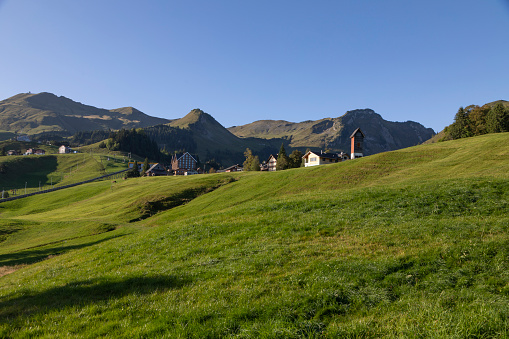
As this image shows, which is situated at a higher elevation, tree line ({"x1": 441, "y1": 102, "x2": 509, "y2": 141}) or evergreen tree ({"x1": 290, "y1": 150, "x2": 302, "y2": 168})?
tree line ({"x1": 441, "y1": 102, "x2": 509, "y2": 141})

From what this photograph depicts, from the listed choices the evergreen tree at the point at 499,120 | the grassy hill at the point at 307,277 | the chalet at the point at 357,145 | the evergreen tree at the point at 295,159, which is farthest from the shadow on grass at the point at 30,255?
the evergreen tree at the point at 499,120

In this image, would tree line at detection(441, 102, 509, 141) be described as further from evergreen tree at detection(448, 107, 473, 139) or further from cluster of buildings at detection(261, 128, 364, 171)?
cluster of buildings at detection(261, 128, 364, 171)

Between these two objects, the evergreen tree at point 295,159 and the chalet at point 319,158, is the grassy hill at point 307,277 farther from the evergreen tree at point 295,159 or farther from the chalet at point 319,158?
the evergreen tree at point 295,159

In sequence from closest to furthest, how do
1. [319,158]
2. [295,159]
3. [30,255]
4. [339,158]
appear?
1. [30,255]
2. [319,158]
3. [339,158]
4. [295,159]

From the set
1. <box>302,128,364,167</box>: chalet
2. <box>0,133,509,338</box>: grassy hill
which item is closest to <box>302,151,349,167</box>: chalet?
<box>302,128,364,167</box>: chalet

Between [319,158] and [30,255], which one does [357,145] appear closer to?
[319,158]

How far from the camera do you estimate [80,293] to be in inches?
504

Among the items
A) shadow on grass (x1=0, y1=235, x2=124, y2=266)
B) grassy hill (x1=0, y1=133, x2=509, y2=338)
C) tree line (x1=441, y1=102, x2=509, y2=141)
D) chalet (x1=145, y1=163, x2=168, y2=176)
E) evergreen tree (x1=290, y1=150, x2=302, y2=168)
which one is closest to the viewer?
grassy hill (x1=0, y1=133, x2=509, y2=338)

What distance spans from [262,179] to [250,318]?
58.1m

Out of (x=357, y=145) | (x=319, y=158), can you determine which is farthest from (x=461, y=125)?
(x=319, y=158)

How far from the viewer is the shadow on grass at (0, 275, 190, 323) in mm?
11320

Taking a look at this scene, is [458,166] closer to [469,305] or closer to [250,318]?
[469,305]

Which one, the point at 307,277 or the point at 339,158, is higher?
the point at 339,158

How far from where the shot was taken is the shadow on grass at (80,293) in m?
11.3
